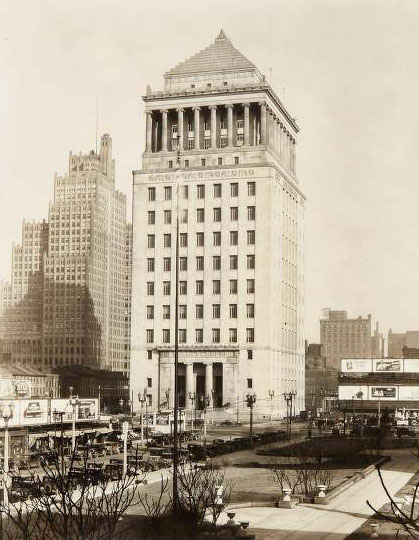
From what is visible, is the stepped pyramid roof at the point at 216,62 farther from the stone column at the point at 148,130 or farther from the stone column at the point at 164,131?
the stone column at the point at 148,130

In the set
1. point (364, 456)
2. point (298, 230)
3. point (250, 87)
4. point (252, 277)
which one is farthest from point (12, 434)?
point (298, 230)

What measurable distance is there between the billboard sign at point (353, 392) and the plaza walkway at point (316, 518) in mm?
68610

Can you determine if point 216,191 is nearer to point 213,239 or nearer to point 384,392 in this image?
point 213,239

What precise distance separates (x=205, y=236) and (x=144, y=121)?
24.2 m

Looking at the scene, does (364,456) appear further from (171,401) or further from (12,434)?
(171,401)

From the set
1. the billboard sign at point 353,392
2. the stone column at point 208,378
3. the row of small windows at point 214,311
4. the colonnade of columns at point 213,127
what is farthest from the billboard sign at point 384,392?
the colonnade of columns at point 213,127

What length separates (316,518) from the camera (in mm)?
39344

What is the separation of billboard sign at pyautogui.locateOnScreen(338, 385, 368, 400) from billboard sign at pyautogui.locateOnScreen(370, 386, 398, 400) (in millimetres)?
1438

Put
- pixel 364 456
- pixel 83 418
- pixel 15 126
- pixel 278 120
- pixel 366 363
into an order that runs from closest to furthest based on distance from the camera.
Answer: pixel 15 126 < pixel 364 456 < pixel 83 418 < pixel 366 363 < pixel 278 120

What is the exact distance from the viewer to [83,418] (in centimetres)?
8312

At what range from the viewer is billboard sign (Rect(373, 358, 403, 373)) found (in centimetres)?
11836

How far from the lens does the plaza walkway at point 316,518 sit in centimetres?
3559

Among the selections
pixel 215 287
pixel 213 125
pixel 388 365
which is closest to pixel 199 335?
pixel 215 287

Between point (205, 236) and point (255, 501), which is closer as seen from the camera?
point (255, 501)
